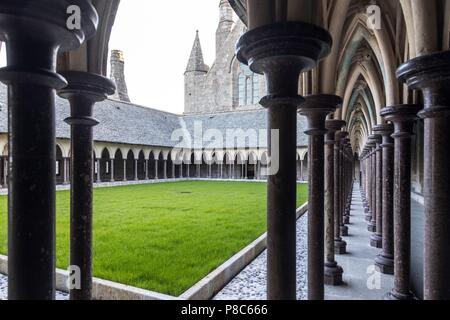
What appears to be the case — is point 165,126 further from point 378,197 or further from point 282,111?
point 282,111

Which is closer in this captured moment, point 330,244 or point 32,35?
point 32,35

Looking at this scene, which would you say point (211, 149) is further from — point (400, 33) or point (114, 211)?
point (400, 33)

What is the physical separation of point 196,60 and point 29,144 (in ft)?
140

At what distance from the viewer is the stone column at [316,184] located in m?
3.60

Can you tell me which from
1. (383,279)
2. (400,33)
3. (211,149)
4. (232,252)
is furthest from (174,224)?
(211,149)

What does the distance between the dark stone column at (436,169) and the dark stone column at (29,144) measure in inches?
96.9

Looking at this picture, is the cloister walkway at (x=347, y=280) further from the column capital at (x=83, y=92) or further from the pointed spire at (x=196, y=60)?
the pointed spire at (x=196, y=60)

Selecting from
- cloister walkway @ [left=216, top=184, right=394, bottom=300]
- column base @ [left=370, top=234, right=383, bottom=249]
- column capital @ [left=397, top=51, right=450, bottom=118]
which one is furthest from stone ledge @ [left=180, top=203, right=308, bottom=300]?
column capital @ [left=397, top=51, right=450, bottom=118]

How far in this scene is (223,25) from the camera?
3903 centimetres

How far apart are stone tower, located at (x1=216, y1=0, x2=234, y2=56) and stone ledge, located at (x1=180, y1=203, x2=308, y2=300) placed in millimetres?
35429

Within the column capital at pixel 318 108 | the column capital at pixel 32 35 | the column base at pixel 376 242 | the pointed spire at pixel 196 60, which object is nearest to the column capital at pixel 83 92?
the column capital at pixel 32 35

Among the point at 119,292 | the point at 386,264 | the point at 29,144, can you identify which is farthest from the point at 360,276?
the point at 29,144

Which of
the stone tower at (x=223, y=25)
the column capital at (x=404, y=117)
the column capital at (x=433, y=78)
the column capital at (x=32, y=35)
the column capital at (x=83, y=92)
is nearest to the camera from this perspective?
the column capital at (x=32, y=35)

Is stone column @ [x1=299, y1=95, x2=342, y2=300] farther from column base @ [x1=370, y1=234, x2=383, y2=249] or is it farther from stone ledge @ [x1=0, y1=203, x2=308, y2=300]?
column base @ [x1=370, y1=234, x2=383, y2=249]
